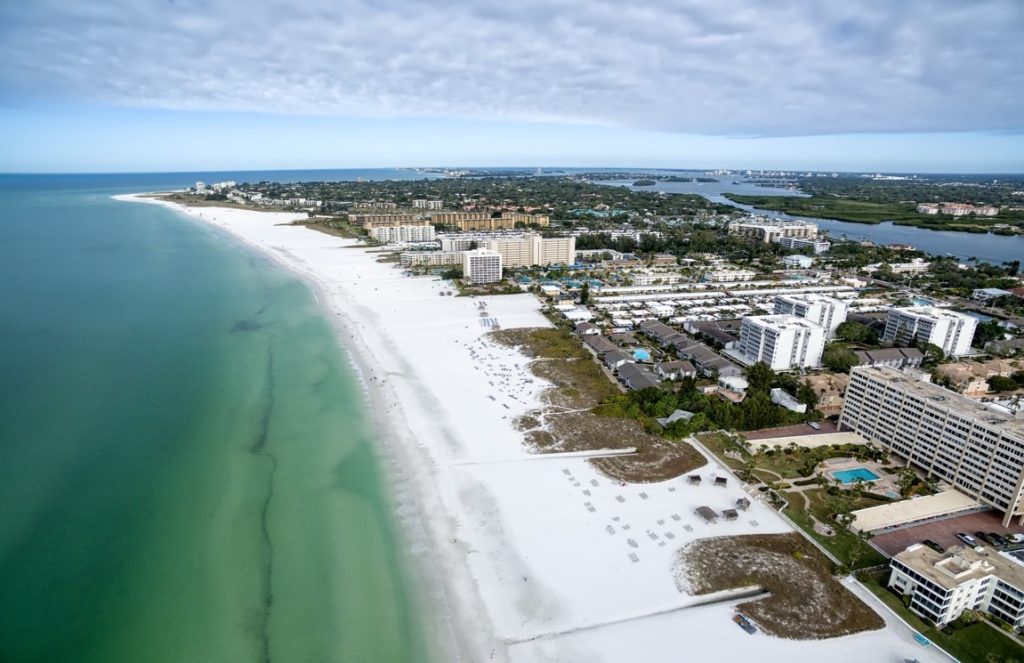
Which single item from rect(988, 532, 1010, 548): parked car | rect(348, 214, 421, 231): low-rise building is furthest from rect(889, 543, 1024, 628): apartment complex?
rect(348, 214, 421, 231): low-rise building

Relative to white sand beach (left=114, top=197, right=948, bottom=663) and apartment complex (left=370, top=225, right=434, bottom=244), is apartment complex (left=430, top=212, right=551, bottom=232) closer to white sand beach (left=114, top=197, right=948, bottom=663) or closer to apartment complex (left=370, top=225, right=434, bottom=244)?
apartment complex (left=370, top=225, right=434, bottom=244)

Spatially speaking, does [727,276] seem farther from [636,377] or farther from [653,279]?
[636,377]

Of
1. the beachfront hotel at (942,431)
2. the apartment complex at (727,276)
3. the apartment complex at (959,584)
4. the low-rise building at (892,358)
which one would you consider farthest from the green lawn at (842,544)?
the apartment complex at (727,276)

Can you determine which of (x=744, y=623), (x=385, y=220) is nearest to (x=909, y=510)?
(x=744, y=623)

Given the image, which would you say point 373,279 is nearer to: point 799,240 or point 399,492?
point 399,492

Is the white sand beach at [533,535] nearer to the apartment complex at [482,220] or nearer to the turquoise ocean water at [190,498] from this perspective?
the turquoise ocean water at [190,498]

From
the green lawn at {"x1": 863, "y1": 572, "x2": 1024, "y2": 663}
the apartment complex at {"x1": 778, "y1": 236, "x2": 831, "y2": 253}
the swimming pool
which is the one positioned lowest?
the green lawn at {"x1": 863, "y1": 572, "x2": 1024, "y2": 663}
